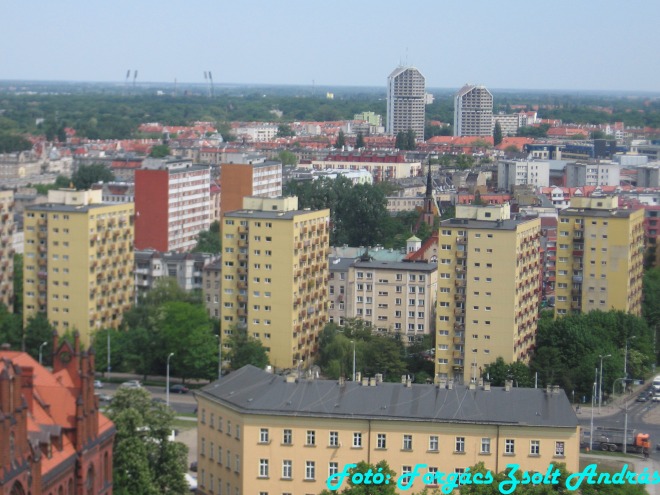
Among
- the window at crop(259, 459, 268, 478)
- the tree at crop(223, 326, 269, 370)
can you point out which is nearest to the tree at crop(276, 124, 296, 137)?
the tree at crop(223, 326, 269, 370)

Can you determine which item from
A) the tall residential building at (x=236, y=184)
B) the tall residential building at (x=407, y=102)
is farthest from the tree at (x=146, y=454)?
the tall residential building at (x=407, y=102)

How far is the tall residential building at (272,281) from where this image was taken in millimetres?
44812

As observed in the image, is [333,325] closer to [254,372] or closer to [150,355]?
[150,355]

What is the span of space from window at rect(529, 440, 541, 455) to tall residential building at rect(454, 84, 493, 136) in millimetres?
136467

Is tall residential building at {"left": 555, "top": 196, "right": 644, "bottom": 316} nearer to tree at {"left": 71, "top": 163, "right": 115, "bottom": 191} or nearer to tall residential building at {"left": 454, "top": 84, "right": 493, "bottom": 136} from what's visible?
tree at {"left": 71, "top": 163, "right": 115, "bottom": 191}

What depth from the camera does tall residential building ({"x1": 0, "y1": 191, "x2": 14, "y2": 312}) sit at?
50.1 meters

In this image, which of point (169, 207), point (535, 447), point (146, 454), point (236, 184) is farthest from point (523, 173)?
point (146, 454)

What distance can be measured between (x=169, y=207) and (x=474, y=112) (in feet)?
333

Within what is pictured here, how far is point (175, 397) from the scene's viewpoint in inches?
1660

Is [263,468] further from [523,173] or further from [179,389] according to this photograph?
[523,173]

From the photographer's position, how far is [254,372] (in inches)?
1266

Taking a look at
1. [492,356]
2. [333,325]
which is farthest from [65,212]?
[492,356]

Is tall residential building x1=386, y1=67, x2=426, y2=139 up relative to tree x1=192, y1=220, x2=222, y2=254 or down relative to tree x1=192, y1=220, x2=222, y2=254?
up

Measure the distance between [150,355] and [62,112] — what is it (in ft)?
488
